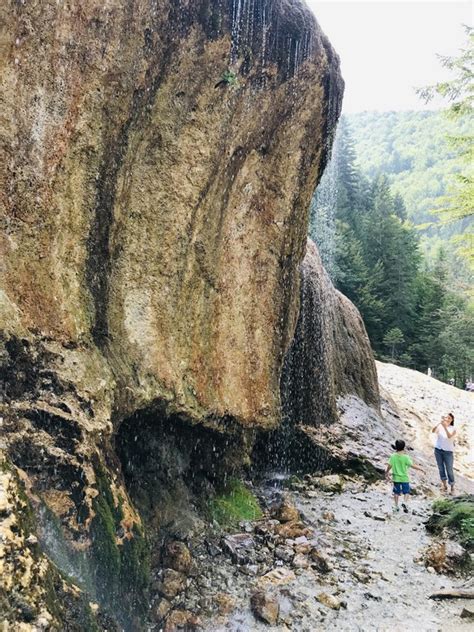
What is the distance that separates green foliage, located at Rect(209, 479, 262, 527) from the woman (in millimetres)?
4442

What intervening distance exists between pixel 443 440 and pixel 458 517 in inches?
105

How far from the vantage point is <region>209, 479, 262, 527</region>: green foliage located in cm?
834

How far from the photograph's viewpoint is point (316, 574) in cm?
698

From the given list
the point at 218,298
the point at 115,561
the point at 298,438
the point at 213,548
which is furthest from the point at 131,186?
the point at 298,438

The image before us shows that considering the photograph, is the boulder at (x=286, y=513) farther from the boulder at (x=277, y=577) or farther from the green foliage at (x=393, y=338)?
the green foliage at (x=393, y=338)

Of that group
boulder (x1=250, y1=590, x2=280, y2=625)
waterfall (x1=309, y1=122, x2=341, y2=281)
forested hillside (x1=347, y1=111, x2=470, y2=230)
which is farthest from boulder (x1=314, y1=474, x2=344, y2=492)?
forested hillside (x1=347, y1=111, x2=470, y2=230)

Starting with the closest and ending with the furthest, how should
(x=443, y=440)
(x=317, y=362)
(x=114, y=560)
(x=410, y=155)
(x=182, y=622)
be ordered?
(x=114, y=560) < (x=182, y=622) < (x=443, y=440) < (x=317, y=362) < (x=410, y=155)

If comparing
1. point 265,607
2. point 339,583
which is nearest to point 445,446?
point 339,583

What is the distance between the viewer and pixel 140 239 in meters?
6.59

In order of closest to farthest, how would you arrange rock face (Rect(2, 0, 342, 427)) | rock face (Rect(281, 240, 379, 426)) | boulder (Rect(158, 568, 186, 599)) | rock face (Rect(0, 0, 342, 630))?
rock face (Rect(0, 0, 342, 630)), rock face (Rect(2, 0, 342, 427)), boulder (Rect(158, 568, 186, 599)), rock face (Rect(281, 240, 379, 426))

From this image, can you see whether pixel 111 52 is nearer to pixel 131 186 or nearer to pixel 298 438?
pixel 131 186

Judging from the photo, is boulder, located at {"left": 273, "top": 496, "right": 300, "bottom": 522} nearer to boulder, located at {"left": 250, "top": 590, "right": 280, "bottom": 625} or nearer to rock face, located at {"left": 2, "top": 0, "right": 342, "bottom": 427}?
rock face, located at {"left": 2, "top": 0, "right": 342, "bottom": 427}

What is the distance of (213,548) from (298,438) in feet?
18.9

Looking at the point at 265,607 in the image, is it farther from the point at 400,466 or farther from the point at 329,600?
the point at 400,466
